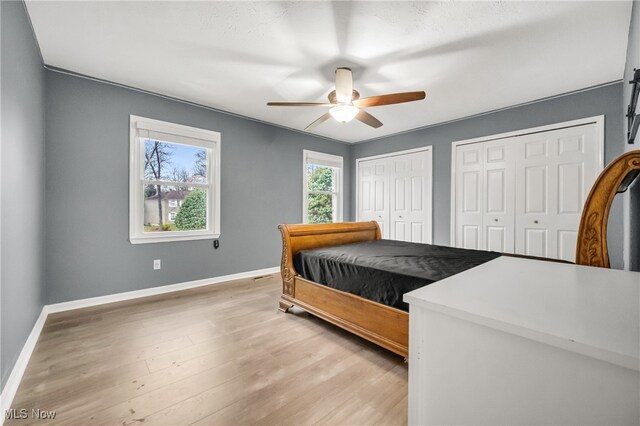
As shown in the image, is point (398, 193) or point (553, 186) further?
point (398, 193)

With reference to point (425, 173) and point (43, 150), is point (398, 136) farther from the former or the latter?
point (43, 150)

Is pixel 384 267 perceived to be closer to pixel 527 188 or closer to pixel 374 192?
pixel 527 188

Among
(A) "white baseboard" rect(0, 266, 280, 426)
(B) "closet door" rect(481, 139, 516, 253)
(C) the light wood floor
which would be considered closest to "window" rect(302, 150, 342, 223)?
(A) "white baseboard" rect(0, 266, 280, 426)

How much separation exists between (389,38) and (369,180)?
3412mm

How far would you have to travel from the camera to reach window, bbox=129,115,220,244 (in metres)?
3.28

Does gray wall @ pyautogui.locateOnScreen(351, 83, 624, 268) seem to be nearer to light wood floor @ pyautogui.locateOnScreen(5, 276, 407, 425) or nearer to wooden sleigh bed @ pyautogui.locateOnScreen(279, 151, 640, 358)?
wooden sleigh bed @ pyautogui.locateOnScreen(279, 151, 640, 358)

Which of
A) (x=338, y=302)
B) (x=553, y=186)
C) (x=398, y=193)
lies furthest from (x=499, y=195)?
(x=338, y=302)

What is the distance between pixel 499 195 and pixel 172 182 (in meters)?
4.49

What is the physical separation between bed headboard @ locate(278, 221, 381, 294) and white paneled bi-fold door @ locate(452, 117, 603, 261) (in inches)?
71.5

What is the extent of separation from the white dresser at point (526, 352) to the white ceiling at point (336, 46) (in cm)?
206

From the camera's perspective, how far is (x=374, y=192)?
5465mm

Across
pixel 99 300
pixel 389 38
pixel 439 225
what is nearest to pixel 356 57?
pixel 389 38

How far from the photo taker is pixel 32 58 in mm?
2262

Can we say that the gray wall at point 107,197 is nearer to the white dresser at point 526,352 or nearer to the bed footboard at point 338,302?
the bed footboard at point 338,302
